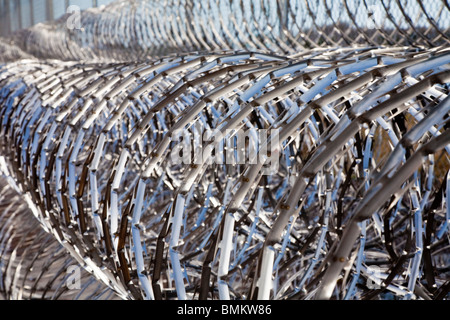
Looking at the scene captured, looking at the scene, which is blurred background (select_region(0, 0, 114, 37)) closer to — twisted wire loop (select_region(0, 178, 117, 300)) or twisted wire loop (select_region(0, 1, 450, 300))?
twisted wire loop (select_region(0, 178, 117, 300))

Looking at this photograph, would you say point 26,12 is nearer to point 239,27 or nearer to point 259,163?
point 239,27

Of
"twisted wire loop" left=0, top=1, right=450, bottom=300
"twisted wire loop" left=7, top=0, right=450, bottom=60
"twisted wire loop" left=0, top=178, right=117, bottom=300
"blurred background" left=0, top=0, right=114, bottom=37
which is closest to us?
"twisted wire loop" left=0, top=1, right=450, bottom=300

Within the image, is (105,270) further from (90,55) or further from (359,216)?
(90,55)

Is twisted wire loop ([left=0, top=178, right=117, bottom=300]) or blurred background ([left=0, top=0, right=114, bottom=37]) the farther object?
blurred background ([left=0, top=0, right=114, bottom=37])

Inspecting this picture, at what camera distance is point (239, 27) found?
105 inches

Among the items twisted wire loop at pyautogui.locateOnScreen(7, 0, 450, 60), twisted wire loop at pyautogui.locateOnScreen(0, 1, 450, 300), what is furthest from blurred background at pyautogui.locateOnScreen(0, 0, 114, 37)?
twisted wire loop at pyautogui.locateOnScreen(0, 1, 450, 300)

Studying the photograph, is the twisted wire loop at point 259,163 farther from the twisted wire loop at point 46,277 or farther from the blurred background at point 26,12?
the blurred background at point 26,12

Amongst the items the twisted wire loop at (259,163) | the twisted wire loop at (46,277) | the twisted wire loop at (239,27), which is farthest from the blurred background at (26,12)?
the twisted wire loop at (259,163)

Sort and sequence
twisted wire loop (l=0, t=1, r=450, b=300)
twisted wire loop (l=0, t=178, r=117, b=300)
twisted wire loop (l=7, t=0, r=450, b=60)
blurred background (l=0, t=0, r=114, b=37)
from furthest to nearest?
blurred background (l=0, t=0, r=114, b=37), twisted wire loop (l=7, t=0, r=450, b=60), twisted wire loop (l=0, t=178, r=117, b=300), twisted wire loop (l=0, t=1, r=450, b=300)

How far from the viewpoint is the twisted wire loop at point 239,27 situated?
2.01m

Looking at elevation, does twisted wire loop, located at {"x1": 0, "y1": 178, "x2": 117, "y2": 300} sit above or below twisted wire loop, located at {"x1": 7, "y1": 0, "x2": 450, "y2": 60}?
below

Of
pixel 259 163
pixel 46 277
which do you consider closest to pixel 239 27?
pixel 46 277

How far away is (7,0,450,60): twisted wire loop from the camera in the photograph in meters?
2.01

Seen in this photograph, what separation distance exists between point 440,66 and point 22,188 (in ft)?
4.36
